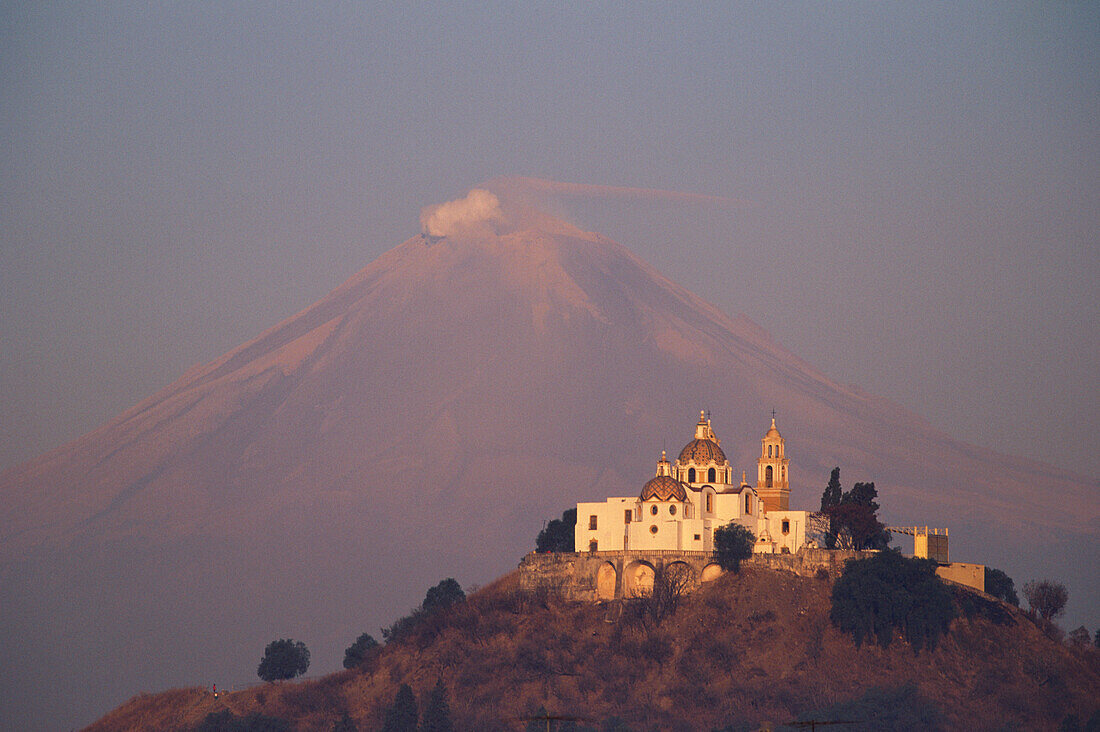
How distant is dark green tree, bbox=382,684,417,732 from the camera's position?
11244 cm

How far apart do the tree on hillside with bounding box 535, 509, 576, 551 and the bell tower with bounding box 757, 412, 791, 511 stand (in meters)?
13.4

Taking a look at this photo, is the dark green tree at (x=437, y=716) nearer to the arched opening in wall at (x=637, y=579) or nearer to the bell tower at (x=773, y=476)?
the arched opening in wall at (x=637, y=579)

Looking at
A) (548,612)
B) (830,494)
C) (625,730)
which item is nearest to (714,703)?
(625,730)

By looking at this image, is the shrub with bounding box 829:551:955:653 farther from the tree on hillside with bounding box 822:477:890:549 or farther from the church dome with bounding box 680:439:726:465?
the church dome with bounding box 680:439:726:465

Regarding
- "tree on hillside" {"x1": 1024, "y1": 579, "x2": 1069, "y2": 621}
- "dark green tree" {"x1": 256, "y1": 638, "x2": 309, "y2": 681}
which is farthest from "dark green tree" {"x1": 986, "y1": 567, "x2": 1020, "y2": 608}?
"dark green tree" {"x1": 256, "y1": 638, "x2": 309, "y2": 681}

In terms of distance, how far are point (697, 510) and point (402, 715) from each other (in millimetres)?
23579

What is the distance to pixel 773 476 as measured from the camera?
420 ft

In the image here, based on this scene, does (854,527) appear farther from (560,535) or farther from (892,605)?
(560,535)

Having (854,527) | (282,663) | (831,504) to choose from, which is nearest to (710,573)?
(854,527)

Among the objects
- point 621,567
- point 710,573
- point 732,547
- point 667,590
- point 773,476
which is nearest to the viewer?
point 667,590

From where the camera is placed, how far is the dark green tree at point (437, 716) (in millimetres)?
109812

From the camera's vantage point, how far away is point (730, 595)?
382 ft

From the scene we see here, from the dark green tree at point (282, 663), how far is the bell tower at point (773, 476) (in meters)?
40.3

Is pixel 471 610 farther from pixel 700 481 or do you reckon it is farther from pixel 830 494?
pixel 830 494
